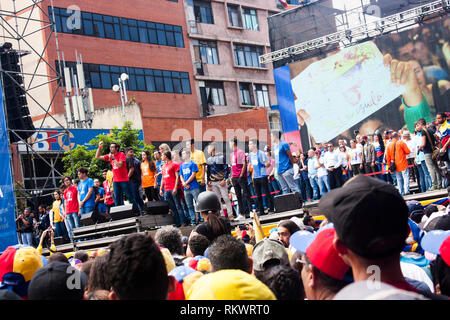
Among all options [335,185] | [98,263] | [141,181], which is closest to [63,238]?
[141,181]

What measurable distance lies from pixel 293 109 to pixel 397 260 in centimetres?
2908

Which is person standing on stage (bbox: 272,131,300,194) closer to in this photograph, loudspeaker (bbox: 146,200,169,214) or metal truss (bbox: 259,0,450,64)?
loudspeaker (bbox: 146,200,169,214)

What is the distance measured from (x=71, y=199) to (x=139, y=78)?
82.5ft

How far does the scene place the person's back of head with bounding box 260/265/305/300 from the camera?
3121 mm

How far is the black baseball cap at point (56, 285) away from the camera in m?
2.97

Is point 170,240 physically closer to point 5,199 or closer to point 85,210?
point 5,199

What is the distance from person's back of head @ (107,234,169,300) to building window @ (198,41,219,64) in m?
40.7

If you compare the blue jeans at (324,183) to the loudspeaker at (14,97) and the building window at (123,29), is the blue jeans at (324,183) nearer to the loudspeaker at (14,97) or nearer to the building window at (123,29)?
the loudspeaker at (14,97)

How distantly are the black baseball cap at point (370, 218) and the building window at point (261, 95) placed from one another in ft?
145

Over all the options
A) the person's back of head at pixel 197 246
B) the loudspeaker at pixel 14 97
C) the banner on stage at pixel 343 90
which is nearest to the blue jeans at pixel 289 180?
the person's back of head at pixel 197 246

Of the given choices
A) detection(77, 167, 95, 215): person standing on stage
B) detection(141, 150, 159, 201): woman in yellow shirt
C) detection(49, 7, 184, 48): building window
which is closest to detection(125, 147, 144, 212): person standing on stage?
detection(141, 150, 159, 201): woman in yellow shirt

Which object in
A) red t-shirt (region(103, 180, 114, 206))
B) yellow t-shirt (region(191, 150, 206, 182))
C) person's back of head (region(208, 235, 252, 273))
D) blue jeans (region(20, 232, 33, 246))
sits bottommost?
blue jeans (region(20, 232, 33, 246))

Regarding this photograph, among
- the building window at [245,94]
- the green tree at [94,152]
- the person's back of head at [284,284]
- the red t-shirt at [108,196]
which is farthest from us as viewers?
the building window at [245,94]

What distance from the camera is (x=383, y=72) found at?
88.9ft
